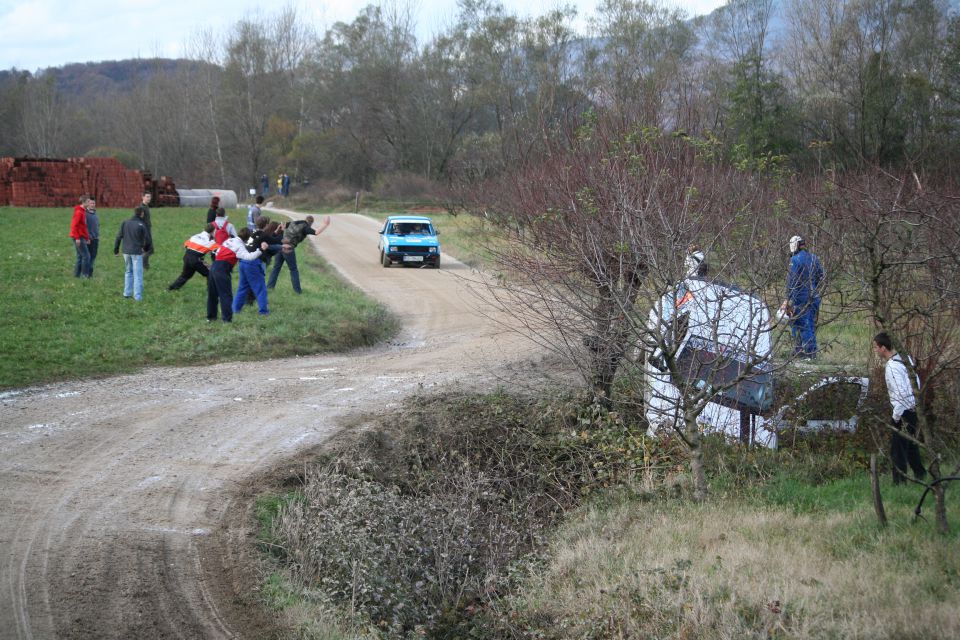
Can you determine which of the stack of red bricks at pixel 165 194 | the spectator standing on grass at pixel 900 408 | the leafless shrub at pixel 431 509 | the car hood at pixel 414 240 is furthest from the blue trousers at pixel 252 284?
the stack of red bricks at pixel 165 194

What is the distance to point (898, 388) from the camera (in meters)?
8.47

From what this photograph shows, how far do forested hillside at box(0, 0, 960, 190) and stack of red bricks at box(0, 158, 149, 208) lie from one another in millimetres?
15491

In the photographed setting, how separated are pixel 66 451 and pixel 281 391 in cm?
355

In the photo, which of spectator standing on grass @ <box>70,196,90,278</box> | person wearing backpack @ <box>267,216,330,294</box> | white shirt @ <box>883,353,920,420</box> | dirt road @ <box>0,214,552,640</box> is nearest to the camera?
dirt road @ <box>0,214,552,640</box>

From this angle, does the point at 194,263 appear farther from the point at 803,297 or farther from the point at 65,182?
the point at 65,182

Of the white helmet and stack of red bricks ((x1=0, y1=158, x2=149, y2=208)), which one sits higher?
stack of red bricks ((x1=0, y1=158, x2=149, y2=208))

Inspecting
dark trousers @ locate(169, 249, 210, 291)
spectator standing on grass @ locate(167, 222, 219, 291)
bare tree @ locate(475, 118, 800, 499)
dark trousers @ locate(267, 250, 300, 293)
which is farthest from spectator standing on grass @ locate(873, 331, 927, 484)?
dark trousers @ locate(267, 250, 300, 293)

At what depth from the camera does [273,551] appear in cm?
787

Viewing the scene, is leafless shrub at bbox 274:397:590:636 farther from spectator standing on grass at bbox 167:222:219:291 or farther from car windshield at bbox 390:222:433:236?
car windshield at bbox 390:222:433:236

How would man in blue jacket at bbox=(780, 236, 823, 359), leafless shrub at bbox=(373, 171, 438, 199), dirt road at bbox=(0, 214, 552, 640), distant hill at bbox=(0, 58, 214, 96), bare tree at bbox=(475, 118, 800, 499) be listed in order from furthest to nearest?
distant hill at bbox=(0, 58, 214, 96) → leafless shrub at bbox=(373, 171, 438, 199) → man in blue jacket at bbox=(780, 236, 823, 359) → bare tree at bbox=(475, 118, 800, 499) → dirt road at bbox=(0, 214, 552, 640)

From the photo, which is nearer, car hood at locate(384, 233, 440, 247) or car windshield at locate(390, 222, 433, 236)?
car hood at locate(384, 233, 440, 247)

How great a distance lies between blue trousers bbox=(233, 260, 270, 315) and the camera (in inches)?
641

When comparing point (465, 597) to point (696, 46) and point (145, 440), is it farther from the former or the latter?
point (696, 46)

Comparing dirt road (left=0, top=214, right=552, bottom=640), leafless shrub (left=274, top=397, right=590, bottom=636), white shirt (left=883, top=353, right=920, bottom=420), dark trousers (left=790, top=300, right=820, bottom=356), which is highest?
dark trousers (left=790, top=300, right=820, bottom=356)
